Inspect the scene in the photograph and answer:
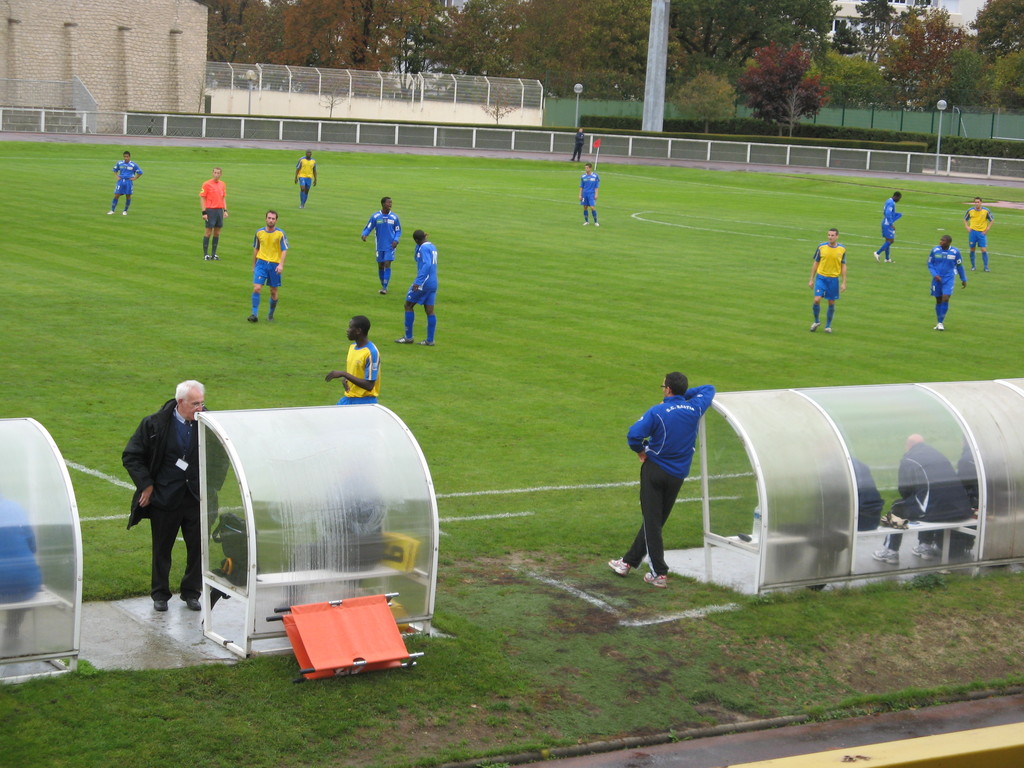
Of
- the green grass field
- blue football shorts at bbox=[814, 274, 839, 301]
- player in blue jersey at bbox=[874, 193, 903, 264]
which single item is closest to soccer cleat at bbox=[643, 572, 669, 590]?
the green grass field

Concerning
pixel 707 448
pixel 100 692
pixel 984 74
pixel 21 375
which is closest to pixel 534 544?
pixel 707 448

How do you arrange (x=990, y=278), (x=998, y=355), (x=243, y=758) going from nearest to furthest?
(x=243, y=758), (x=998, y=355), (x=990, y=278)

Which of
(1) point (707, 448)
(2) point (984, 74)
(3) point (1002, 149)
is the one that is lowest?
(1) point (707, 448)

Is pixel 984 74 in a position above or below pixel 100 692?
above

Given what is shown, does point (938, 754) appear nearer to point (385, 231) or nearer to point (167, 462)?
point (167, 462)

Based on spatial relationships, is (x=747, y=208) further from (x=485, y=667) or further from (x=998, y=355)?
(x=485, y=667)

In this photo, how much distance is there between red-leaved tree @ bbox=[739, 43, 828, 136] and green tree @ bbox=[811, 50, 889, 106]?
22.5ft

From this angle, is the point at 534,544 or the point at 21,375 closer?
the point at 534,544

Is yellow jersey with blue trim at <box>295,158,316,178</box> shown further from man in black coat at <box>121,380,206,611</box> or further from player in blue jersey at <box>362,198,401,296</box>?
man in black coat at <box>121,380,206,611</box>

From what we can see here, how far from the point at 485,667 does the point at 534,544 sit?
→ 129 inches

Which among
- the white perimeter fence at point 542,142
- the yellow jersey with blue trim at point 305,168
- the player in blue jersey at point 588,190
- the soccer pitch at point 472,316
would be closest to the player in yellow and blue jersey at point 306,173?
the yellow jersey with blue trim at point 305,168

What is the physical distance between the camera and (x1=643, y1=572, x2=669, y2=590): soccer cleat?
11688 mm

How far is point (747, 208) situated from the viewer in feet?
164

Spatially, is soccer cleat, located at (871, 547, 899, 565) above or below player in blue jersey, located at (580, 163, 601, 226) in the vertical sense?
below
